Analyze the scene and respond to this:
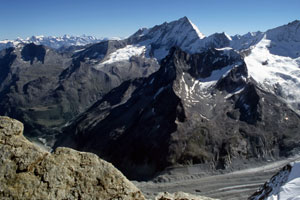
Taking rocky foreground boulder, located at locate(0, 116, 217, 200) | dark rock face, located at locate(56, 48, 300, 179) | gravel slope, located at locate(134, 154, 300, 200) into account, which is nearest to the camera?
rocky foreground boulder, located at locate(0, 116, 217, 200)

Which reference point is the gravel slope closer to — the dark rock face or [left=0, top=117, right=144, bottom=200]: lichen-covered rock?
the dark rock face

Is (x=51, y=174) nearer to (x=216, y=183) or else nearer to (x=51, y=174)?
(x=51, y=174)

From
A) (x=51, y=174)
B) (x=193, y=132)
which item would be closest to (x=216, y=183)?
(x=193, y=132)

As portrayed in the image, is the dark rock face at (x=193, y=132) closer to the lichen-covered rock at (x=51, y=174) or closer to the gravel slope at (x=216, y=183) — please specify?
the gravel slope at (x=216, y=183)

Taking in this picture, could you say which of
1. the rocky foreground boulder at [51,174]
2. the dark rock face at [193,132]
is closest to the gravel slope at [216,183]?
the dark rock face at [193,132]

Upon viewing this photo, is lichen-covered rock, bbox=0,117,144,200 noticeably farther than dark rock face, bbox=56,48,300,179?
No

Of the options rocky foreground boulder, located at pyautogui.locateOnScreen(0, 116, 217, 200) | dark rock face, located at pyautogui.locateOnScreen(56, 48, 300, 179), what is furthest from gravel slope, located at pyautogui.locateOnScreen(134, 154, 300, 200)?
rocky foreground boulder, located at pyautogui.locateOnScreen(0, 116, 217, 200)

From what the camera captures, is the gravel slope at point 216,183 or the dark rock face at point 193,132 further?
the dark rock face at point 193,132

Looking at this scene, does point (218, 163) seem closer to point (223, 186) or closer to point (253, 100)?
point (223, 186)

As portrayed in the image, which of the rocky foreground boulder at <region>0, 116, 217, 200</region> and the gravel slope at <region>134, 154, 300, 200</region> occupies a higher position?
the rocky foreground boulder at <region>0, 116, 217, 200</region>

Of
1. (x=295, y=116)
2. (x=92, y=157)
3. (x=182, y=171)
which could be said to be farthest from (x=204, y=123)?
(x=92, y=157)
